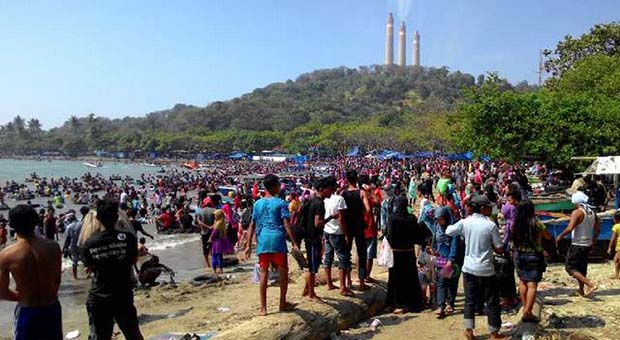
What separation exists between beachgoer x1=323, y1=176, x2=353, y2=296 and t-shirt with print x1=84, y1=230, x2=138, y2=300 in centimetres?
265

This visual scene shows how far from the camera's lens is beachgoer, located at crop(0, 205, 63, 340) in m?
3.80

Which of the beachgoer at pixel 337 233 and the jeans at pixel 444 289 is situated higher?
the beachgoer at pixel 337 233

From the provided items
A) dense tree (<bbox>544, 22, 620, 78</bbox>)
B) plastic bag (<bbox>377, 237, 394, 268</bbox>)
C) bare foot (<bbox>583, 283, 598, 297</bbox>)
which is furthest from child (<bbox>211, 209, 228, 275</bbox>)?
dense tree (<bbox>544, 22, 620, 78</bbox>)

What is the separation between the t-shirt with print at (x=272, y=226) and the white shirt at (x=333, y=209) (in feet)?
3.16

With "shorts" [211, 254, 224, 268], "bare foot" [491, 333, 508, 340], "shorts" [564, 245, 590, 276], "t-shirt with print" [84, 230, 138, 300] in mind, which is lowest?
"shorts" [211, 254, 224, 268]

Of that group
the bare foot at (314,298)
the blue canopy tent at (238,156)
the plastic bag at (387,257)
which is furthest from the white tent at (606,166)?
the blue canopy tent at (238,156)

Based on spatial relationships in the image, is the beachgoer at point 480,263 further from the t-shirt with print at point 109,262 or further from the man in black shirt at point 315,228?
the t-shirt with print at point 109,262

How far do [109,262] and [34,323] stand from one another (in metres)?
0.71

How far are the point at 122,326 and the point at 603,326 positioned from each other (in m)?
4.96

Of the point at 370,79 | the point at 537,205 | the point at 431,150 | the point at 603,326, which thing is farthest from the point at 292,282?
the point at 370,79

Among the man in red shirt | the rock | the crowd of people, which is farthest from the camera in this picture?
the man in red shirt

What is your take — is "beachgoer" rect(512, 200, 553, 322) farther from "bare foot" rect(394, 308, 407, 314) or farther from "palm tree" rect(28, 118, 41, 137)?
"palm tree" rect(28, 118, 41, 137)

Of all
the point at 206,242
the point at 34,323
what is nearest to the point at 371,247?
the point at 34,323

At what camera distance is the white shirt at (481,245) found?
5430 mm
